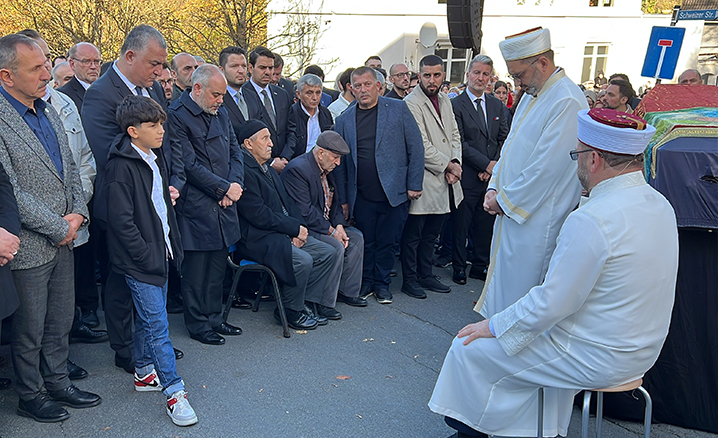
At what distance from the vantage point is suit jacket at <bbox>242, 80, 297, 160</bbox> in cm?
633

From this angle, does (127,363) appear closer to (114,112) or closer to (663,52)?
(114,112)

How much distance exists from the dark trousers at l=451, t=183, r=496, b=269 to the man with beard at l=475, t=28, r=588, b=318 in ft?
8.11

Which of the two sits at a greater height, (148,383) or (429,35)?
(429,35)

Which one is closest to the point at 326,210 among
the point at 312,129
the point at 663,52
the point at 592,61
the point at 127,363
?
the point at 312,129

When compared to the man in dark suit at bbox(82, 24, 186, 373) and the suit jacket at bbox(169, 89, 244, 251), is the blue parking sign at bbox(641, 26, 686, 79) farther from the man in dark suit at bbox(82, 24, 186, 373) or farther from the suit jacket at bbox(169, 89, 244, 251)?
the man in dark suit at bbox(82, 24, 186, 373)

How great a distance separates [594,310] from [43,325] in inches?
117

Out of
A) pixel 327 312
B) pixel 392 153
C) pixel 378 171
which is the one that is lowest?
pixel 327 312

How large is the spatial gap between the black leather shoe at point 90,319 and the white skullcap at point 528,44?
12.1ft

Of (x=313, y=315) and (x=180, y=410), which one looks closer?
(x=180, y=410)

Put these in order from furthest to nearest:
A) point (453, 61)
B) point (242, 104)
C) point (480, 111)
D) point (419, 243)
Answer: point (453, 61)
point (480, 111)
point (419, 243)
point (242, 104)

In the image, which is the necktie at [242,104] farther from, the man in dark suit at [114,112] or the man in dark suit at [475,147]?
the man in dark suit at [475,147]

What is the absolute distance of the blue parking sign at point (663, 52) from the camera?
8.63 m

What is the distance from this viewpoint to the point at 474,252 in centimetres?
679

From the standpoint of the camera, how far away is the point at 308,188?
5.46 m
